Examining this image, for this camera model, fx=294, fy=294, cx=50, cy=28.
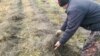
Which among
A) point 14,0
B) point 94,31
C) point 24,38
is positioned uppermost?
point 94,31

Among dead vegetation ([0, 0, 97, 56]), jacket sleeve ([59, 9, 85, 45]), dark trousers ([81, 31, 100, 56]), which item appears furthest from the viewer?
dead vegetation ([0, 0, 97, 56])

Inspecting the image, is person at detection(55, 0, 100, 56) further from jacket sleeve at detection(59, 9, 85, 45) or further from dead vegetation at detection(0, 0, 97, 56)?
dead vegetation at detection(0, 0, 97, 56)

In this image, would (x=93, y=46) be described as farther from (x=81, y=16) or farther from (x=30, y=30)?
(x=30, y=30)

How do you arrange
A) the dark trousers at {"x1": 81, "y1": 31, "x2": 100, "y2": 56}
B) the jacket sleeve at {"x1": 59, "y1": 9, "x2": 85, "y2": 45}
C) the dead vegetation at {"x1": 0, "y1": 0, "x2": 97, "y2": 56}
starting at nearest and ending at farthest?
the jacket sleeve at {"x1": 59, "y1": 9, "x2": 85, "y2": 45}
the dark trousers at {"x1": 81, "y1": 31, "x2": 100, "y2": 56}
the dead vegetation at {"x1": 0, "y1": 0, "x2": 97, "y2": 56}

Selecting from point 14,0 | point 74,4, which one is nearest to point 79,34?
point 74,4

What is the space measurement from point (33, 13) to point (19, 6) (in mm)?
1396

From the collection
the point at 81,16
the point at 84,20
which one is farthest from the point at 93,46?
the point at 81,16

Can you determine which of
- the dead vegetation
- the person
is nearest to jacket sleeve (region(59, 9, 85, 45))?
the person

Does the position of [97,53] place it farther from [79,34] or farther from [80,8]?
[79,34]

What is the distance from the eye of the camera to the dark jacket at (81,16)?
5.71m

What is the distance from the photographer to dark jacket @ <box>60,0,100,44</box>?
5707mm

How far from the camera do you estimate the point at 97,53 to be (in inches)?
253

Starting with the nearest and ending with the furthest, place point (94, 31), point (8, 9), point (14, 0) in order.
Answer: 1. point (94, 31)
2. point (8, 9)
3. point (14, 0)

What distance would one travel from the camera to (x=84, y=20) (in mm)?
6090
